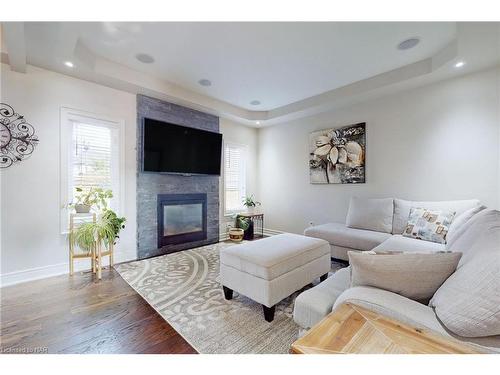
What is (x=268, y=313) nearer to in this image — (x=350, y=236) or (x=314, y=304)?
(x=314, y=304)

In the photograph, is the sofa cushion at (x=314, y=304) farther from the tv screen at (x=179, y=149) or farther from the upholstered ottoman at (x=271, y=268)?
the tv screen at (x=179, y=149)

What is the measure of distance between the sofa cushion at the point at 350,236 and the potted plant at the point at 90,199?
2898 mm

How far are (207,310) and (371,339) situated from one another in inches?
61.4

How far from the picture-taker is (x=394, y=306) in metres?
0.95

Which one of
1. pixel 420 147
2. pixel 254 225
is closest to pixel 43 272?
pixel 254 225

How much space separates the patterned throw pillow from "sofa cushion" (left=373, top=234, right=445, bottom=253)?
0.36 feet

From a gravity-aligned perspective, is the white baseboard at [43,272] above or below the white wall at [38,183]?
below

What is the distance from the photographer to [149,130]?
343 cm

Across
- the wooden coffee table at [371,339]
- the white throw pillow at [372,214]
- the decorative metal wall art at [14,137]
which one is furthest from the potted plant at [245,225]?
the wooden coffee table at [371,339]

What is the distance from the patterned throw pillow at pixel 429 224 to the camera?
8.30 ft

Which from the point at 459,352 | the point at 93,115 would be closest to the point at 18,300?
the point at 93,115

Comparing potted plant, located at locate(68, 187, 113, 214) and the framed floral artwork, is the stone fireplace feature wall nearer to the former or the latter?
potted plant, located at locate(68, 187, 113, 214)
